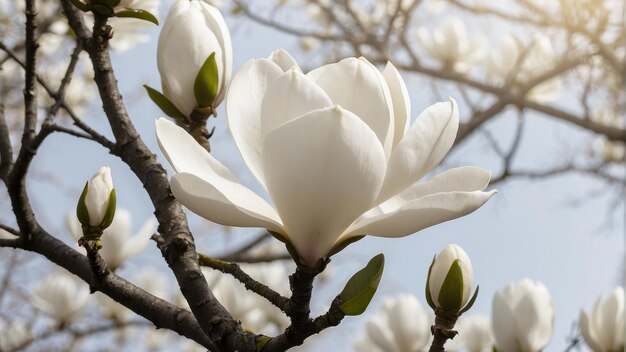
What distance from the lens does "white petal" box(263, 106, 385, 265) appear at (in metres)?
0.39

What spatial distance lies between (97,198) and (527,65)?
233 centimetres

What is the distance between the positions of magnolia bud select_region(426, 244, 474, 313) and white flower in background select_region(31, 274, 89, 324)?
1931mm

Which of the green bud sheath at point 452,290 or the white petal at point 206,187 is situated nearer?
the white petal at point 206,187

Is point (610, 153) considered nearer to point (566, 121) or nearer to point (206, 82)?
point (566, 121)

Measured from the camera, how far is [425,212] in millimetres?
412

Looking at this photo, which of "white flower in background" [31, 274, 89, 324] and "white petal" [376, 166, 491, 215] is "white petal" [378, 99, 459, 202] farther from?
"white flower in background" [31, 274, 89, 324]

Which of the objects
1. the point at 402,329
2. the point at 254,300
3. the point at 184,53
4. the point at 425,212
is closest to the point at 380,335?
the point at 402,329

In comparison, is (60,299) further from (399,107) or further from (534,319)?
(399,107)

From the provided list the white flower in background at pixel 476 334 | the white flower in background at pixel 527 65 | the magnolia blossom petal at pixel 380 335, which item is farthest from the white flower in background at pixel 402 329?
the white flower in background at pixel 527 65

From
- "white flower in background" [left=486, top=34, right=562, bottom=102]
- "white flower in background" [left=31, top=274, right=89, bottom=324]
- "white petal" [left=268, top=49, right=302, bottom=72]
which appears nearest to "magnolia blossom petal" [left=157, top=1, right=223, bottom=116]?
"white petal" [left=268, top=49, right=302, bottom=72]

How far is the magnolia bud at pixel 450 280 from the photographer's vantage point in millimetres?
578

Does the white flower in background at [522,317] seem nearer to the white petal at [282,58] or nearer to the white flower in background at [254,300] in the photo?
the white petal at [282,58]

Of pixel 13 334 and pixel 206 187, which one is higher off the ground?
pixel 13 334

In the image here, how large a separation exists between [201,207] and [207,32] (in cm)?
27
